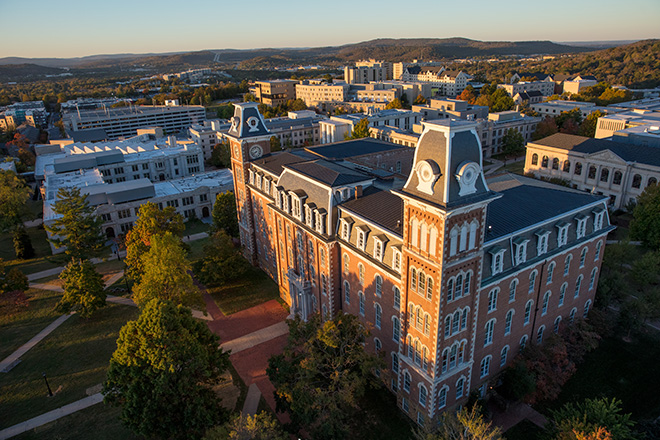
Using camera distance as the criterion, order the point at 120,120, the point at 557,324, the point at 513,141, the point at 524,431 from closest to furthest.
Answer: the point at 524,431 → the point at 557,324 → the point at 513,141 → the point at 120,120

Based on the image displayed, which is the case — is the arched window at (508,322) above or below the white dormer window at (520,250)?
below

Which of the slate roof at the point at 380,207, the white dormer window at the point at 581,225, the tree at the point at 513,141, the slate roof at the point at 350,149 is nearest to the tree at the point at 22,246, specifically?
the slate roof at the point at 350,149

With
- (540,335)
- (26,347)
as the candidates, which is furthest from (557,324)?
(26,347)

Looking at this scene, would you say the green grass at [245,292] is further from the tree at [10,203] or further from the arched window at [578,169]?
the arched window at [578,169]

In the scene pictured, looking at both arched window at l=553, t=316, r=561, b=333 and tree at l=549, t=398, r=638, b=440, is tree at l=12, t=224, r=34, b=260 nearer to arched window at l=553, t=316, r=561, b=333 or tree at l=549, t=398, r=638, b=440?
tree at l=549, t=398, r=638, b=440

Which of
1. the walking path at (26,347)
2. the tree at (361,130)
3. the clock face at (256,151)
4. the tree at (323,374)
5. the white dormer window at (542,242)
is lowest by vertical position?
the walking path at (26,347)

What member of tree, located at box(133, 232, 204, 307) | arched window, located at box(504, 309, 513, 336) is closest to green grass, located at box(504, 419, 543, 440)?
arched window, located at box(504, 309, 513, 336)

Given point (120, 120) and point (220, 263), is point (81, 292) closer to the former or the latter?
point (220, 263)
